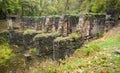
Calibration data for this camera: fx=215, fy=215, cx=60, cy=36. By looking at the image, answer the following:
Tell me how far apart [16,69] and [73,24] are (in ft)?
21.7

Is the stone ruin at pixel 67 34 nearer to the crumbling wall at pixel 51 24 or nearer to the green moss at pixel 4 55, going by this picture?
the crumbling wall at pixel 51 24

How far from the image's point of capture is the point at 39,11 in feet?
132

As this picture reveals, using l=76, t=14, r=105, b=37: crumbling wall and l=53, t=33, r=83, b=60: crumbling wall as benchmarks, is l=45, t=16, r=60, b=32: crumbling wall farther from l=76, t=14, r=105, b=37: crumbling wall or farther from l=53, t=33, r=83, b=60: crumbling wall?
l=53, t=33, r=83, b=60: crumbling wall

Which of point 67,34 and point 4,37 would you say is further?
point 4,37

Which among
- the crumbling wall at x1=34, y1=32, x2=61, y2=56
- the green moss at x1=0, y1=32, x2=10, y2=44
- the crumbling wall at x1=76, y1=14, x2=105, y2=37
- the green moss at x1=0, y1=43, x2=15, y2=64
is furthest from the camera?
the green moss at x1=0, y1=32, x2=10, y2=44

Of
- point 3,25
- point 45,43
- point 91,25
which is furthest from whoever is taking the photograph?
point 3,25

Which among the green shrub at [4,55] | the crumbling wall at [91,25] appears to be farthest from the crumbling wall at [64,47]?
the green shrub at [4,55]

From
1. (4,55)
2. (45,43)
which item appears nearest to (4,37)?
(4,55)

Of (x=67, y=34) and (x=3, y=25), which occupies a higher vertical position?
(x=67, y=34)

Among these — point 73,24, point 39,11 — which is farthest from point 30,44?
point 39,11

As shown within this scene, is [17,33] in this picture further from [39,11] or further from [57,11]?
[57,11]

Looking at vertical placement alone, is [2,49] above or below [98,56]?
below

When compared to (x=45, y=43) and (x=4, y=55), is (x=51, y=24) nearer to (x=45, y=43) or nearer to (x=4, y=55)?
(x=45, y=43)

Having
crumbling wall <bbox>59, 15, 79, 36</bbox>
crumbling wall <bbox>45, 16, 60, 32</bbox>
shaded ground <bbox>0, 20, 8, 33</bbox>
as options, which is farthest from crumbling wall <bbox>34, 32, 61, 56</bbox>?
shaded ground <bbox>0, 20, 8, 33</bbox>
